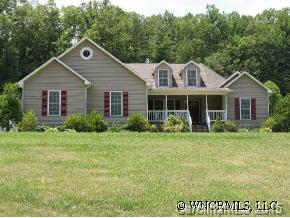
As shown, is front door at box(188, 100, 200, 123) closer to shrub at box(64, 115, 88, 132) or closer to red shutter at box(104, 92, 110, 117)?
red shutter at box(104, 92, 110, 117)

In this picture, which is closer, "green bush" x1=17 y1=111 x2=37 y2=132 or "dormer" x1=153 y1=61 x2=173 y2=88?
"green bush" x1=17 y1=111 x2=37 y2=132

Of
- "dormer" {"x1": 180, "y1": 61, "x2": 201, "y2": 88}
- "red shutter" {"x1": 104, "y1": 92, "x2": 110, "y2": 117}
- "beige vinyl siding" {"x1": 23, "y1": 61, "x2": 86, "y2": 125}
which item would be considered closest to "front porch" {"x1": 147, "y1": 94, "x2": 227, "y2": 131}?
"dormer" {"x1": 180, "y1": 61, "x2": 201, "y2": 88}

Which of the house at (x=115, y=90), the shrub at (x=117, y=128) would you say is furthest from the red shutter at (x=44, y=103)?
the shrub at (x=117, y=128)

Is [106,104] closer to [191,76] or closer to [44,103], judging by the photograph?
[44,103]

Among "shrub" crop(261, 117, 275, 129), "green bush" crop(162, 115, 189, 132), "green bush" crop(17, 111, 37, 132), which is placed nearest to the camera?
"green bush" crop(17, 111, 37, 132)

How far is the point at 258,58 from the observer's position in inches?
2370

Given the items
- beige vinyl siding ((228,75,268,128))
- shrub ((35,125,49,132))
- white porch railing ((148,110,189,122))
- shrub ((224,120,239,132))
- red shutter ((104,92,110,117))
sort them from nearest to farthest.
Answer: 1. shrub ((35,125,49,132))
2. shrub ((224,120,239,132))
3. red shutter ((104,92,110,117))
4. white porch railing ((148,110,189,122))
5. beige vinyl siding ((228,75,268,128))

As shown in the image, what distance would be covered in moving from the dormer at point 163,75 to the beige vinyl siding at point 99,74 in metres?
3.26

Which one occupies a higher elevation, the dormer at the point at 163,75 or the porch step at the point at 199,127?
the dormer at the point at 163,75

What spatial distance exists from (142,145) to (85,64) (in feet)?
46.8

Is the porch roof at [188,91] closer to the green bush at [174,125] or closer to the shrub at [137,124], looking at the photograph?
the green bush at [174,125]

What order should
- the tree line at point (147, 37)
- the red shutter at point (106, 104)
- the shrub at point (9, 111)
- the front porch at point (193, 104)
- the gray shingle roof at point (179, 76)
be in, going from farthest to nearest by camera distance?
the tree line at point (147, 37) < the front porch at point (193, 104) < the gray shingle roof at point (179, 76) < the red shutter at point (106, 104) < the shrub at point (9, 111)

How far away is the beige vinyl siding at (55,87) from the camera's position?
30094 millimetres

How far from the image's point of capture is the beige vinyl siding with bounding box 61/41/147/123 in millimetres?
31391
